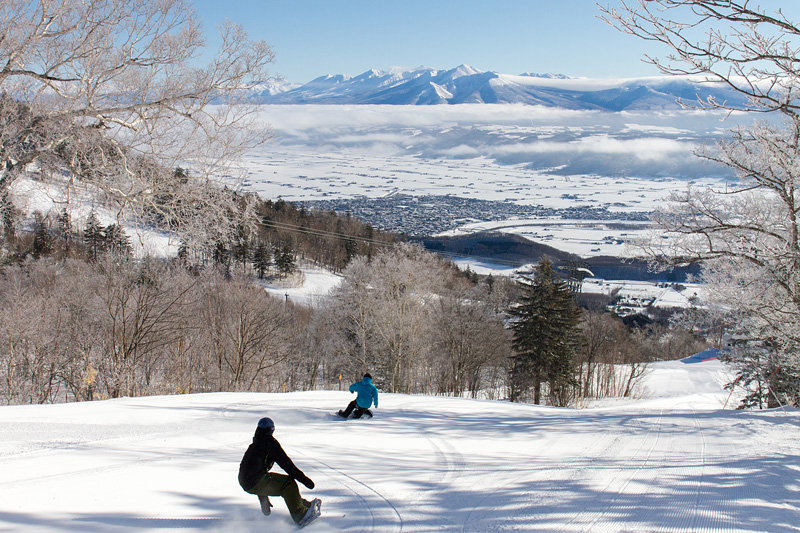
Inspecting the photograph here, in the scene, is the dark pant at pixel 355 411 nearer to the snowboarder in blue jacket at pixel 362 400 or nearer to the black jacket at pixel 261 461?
the snowboarder in blue jacket at pixel 362 400

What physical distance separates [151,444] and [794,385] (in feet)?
68.8

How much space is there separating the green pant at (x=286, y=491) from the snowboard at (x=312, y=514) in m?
0.06

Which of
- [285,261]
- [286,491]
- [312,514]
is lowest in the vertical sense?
[312,514]

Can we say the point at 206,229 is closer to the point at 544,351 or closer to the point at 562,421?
the point at 562,421

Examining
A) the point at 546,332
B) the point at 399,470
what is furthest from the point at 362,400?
the point at 546,332

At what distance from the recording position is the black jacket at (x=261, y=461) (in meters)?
4.64

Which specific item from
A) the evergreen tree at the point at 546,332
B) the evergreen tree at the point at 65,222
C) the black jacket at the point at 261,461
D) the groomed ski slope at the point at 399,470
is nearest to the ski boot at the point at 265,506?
the groomed ski slope at the point at 399,470

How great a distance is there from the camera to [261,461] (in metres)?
4.66

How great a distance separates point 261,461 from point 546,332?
1223 inches

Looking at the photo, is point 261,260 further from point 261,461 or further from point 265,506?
point 261,461

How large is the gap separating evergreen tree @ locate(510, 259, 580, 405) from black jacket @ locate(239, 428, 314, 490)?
30.7 metres

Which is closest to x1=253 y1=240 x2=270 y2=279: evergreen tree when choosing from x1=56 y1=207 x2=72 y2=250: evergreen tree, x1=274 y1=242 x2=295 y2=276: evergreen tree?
x1=274 y1=242 x2=295 y2=276: evergreen tree

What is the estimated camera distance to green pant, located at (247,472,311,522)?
186 inches

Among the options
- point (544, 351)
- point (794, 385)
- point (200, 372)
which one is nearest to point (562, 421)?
point (794, 385)
